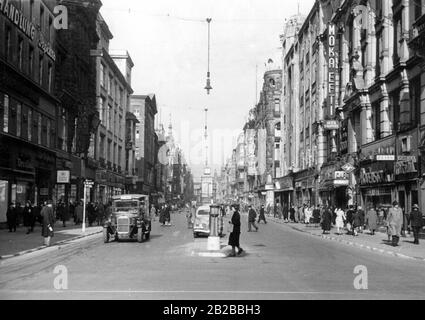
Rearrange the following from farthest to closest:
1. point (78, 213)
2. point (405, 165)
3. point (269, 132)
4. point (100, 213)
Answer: point (269, 132) < point (100, 213) < point (78, 213) < point (405, 165)

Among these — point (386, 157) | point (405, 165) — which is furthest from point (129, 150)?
point (405, 165)

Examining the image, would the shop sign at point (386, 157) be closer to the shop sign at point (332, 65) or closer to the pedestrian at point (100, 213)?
the shop sign at point (332, 65)

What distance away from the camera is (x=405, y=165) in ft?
101

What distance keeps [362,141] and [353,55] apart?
6.81 metres

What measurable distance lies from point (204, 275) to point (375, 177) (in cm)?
2466

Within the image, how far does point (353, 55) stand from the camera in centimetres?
4212

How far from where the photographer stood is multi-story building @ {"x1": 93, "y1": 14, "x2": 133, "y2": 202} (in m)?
62.7

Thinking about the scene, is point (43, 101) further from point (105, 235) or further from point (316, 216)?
point (316, 216)

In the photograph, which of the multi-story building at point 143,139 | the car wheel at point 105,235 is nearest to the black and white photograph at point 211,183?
the car wheel at point 105,235

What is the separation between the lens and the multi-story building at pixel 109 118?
62.7m

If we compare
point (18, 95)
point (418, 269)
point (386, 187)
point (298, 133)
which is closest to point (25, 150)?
point (18, 95)

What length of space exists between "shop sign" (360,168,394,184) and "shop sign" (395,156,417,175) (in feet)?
5.53

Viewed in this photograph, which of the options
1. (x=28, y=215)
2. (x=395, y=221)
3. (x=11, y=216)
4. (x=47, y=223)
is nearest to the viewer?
(x=47, y=223)

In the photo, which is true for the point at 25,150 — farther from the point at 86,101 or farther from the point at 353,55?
the point at 353,55
